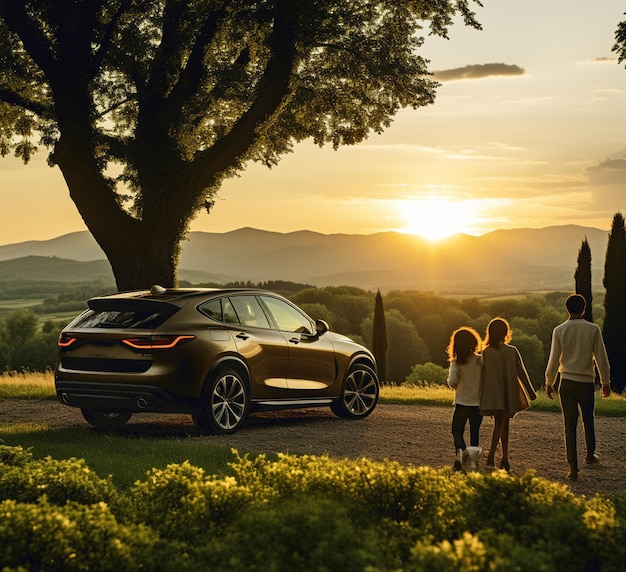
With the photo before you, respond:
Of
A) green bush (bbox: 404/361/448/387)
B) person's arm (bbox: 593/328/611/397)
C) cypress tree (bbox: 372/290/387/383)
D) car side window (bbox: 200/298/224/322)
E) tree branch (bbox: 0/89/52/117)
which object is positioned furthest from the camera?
green bush (bbox: 404/361/448/387)

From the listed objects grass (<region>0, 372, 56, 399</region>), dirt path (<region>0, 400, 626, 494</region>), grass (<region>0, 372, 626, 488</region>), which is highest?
grass (<region>0, 372, 626, 488</region>)

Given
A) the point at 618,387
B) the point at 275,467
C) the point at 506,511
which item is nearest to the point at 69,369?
the point at 275,467

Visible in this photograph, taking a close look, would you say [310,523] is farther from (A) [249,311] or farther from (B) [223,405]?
(A) [249,311]

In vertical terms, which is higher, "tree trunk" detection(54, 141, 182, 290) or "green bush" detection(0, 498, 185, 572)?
"tree trunk" detection(54, 141, 182, 290)

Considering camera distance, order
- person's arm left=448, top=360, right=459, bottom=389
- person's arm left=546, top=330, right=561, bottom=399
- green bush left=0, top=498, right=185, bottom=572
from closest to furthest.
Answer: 1. green bush left=0, top=498, right=185, bottom=572
2. person's arm left=448, top=360, right=459, bottom=389
3. person's arm left=546, top=330, right=561, bottom=399

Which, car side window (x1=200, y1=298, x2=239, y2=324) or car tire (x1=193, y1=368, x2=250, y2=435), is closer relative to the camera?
car tire (x1=193, y1=368, x2=250, y2=435)

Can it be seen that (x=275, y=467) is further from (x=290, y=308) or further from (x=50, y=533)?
(x=290, y=308)

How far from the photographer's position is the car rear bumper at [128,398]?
37.5 feet

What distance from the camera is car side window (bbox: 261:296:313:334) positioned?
13.5 m

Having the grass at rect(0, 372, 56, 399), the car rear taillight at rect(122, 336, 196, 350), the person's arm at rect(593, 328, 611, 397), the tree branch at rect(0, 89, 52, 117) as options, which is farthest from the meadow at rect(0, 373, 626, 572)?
the tree branch at rect(0, 89, 52, 117)

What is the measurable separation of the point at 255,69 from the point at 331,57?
1883 millimetres

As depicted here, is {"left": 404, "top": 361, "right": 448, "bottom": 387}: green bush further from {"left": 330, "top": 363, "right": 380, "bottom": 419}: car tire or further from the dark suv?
the dark suv

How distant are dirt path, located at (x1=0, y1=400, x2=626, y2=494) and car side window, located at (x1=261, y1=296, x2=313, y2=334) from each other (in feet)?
4.67

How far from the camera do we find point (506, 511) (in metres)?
4.98
